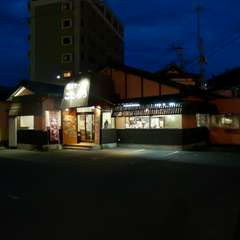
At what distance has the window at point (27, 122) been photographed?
87.1 ft

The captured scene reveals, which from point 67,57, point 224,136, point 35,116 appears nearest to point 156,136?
point 224,136

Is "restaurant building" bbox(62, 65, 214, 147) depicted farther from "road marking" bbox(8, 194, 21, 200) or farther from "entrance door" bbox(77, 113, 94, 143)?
"road marking" bbox(8, 194, 21, 200)

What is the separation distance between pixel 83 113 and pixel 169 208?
741 inches

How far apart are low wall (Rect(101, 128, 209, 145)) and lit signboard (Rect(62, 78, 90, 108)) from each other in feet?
7.97

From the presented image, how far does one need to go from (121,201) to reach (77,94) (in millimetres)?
16911

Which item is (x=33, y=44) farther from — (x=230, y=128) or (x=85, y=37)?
(x=230, y=128)

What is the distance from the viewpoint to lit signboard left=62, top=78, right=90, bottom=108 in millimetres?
24712

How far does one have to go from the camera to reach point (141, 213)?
7.90 m

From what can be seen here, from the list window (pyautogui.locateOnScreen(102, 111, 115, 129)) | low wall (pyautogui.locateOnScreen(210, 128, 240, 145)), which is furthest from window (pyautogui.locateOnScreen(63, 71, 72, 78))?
low wall (pyautogui.locateOnScreen(210, 128, 240, 145))

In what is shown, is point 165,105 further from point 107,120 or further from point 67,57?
point 67,57

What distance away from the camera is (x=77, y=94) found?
25.4 meters

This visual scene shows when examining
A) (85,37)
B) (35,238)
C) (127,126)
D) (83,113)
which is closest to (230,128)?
(127,126)

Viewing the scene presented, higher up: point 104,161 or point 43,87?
point 43,87

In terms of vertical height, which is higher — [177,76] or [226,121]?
[177,76]
